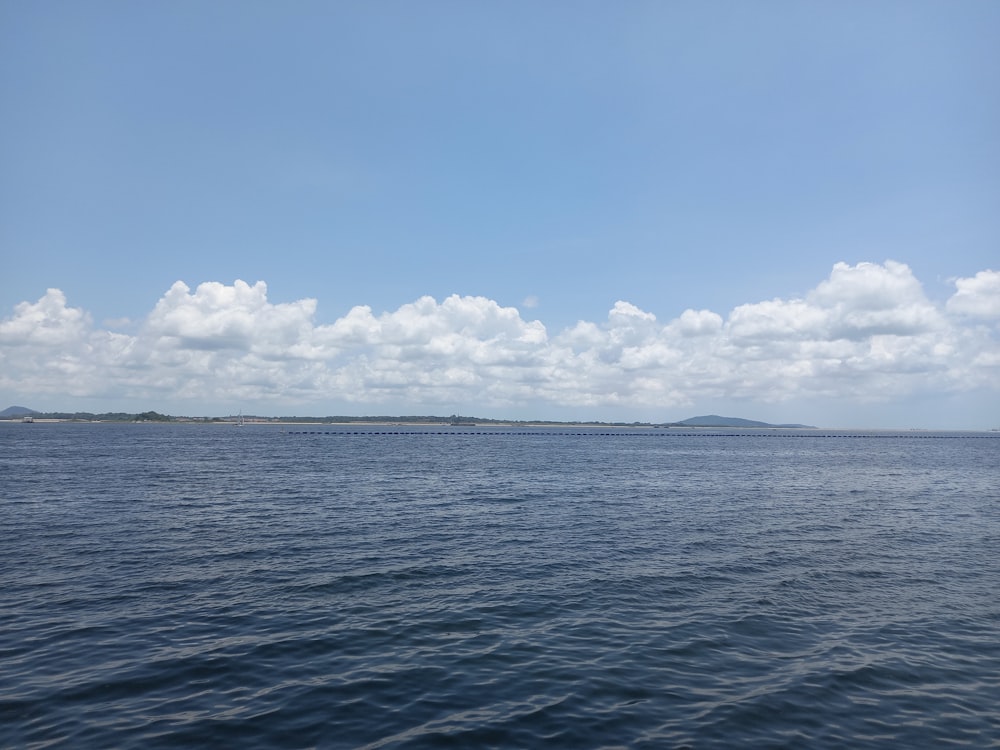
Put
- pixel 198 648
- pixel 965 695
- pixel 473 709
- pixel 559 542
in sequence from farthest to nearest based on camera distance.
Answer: pixel 559 542 → pixel 198 648 → pixel 965 695 → pixel 473 709

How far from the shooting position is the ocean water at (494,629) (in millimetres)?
15875

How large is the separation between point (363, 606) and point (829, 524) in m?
38.1

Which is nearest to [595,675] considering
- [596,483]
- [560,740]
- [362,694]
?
[560,740]

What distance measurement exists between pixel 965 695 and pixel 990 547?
2752cm

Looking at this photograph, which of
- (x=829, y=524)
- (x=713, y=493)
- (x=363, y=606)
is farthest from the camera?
(x=713, y=493)

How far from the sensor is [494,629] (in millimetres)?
22578

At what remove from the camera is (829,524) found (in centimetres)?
4666

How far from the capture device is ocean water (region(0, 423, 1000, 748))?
625 inches

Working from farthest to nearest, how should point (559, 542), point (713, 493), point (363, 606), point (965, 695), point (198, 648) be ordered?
point (713, 493)
point (559, 542)
point (363, 606)
point (198, 648)
point (965, 695)

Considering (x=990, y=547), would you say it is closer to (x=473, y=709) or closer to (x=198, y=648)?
(x=473, y=709)

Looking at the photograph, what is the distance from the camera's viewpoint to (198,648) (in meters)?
20.4

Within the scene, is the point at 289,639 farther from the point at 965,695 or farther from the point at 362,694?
the point at 965,695

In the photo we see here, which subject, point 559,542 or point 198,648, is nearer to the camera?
point 198,648

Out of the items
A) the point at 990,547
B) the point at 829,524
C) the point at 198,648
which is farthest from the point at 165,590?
the point at 990,547
